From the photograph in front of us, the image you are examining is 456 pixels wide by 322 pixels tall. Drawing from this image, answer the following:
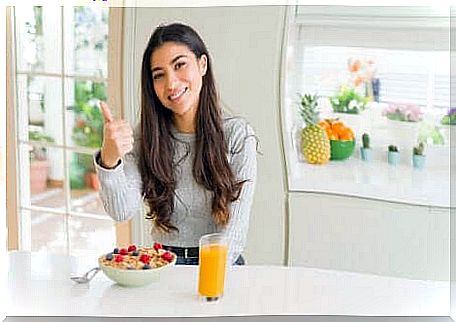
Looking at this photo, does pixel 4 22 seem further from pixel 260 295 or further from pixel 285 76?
pixel 260 295

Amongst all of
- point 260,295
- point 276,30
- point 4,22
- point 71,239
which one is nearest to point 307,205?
point 260,295

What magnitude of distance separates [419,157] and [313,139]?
0.16 meters

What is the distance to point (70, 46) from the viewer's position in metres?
0.93

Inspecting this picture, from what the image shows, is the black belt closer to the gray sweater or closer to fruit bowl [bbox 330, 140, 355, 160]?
the gray sweater

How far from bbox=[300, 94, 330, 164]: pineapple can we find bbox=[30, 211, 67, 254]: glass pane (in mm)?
377

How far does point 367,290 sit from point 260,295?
0.16 meters

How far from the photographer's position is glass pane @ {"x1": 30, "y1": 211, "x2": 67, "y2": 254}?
963mm

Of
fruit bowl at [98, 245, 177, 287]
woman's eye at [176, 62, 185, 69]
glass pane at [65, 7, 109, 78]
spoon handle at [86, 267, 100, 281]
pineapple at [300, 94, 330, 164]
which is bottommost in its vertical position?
spoon handle at [86, 267, 100, 281]

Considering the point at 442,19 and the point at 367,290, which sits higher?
the point at 442,19

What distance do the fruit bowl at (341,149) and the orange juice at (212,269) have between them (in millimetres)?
208

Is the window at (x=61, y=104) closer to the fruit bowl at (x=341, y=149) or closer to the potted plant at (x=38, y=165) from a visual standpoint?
the potted plant at (x=38, y=165)

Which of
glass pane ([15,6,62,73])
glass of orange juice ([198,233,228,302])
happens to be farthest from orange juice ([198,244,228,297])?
glass pane ([15,6,62,73])

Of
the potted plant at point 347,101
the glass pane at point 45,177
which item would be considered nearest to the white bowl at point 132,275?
the glass pane at point 45,177

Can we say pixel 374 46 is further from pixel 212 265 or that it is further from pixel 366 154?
pixel 212 265
